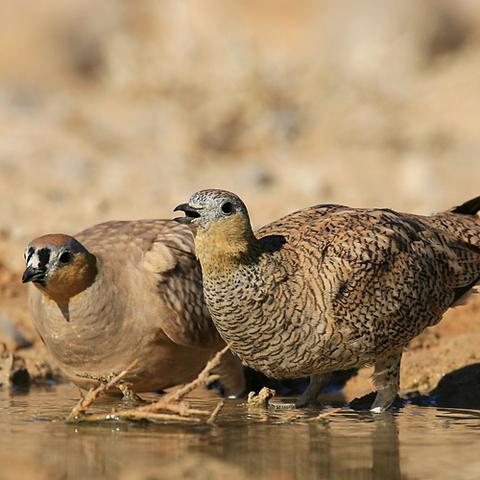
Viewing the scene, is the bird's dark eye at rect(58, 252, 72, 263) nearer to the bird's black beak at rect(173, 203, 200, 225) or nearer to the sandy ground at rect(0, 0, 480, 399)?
the bird's black beak at rect(173, 203, 200, 225)

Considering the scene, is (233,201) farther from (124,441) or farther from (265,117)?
(265,117)

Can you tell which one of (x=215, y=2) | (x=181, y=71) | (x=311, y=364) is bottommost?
(x=311, y=364)

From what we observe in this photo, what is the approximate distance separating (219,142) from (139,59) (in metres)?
2.35

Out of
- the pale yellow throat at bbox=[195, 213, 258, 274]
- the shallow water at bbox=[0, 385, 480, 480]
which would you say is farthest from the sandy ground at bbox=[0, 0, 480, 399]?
the pale yellow throat at bbox=[195, 213, 258, 274]

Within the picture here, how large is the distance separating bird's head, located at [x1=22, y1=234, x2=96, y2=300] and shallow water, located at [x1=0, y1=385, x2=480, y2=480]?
2.10 ft

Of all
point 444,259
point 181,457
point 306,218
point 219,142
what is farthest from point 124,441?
point 219,142

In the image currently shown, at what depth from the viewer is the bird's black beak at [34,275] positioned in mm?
6045

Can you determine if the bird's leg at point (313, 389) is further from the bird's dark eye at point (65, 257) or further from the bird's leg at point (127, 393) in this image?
the bird's dark eye at point (65, 257)

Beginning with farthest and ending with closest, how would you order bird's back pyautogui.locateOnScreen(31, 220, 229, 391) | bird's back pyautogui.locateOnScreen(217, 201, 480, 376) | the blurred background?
the blurred background < bird's back pyautogui.locateOnScreen(31, 220, 229, 391) < bird's back pyautogui.locateOnScreen(217, 201, 480, 376)

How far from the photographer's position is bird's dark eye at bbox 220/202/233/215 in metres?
5.46

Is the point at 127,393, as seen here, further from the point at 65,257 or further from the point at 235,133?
the point at 235,133

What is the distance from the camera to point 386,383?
6.30m

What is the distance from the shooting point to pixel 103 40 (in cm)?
1950

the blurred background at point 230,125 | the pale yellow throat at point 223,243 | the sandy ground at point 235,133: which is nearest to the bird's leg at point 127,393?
the pale yellow throat at point 223,243
